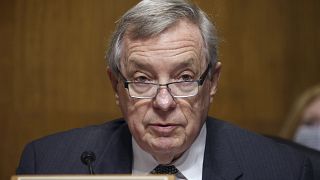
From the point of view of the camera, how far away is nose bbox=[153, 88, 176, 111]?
2.11 metres

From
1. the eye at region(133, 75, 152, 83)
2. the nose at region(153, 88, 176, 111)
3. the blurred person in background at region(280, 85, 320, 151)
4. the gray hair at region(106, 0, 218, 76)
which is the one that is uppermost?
the gray hair at region(106, 0, 218, 76)

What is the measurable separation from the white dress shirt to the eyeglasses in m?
0.27

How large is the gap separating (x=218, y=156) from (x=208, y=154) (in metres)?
0.04

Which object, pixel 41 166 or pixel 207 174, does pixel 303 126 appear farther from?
pixel 41 166

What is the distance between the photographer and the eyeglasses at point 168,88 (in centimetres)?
214

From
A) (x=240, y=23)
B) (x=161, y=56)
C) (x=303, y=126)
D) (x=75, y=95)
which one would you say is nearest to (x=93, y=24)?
(x=75, y=95)

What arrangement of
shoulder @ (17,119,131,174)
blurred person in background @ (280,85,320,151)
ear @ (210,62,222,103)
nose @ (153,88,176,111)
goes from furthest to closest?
blurred person in background @ (280,85,320,151), shoulder @ (17,119,131,174), ear @ (210,62,222,103), nose @ (153,88,176,111)

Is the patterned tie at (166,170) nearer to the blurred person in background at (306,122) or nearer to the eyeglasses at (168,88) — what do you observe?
the eyeglasses at (168,88)

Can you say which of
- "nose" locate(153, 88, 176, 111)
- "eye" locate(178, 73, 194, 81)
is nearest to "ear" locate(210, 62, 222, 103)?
"eye" locate(178, 73, 194, 81)

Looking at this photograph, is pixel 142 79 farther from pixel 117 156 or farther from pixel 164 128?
pixel 117 156

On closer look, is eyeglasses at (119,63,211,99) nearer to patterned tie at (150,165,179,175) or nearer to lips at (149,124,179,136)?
lips at (149,124,179,136)

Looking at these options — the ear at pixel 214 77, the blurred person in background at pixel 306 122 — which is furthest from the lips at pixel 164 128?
the blurred person in background at pixel 306 122

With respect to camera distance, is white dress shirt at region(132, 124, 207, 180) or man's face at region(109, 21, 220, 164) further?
white dress shirt at region(132, 124, 207, 180)

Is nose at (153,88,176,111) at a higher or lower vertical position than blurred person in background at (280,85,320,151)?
higher
